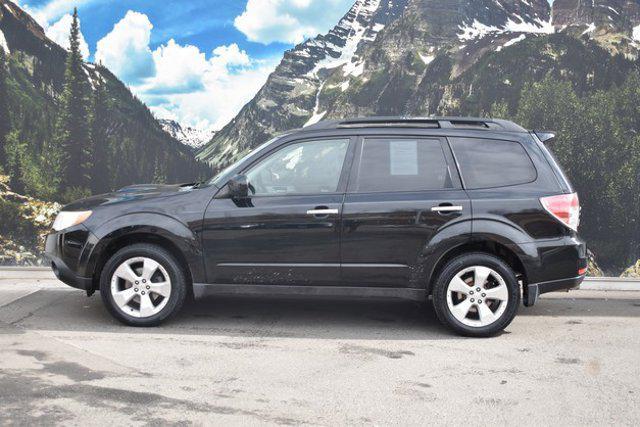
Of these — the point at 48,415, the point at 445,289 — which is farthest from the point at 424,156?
the point at 48,415

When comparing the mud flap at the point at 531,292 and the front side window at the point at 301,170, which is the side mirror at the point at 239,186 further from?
the mud flap at the point at 531,292

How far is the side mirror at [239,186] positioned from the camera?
5020 mm

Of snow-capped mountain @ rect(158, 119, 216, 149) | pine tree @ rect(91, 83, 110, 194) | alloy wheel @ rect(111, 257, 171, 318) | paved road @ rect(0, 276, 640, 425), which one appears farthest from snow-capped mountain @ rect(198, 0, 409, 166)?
alloy wheel @ rect(111, 257, 171, 318)

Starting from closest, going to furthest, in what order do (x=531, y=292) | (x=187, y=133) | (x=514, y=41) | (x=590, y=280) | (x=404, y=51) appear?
(x=531, y=292), (x=590, y=280), (x=187, y=133), (x=404, y=51), (x=514, y=41)

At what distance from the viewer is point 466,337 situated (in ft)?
16.7

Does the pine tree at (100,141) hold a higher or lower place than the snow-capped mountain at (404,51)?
lower

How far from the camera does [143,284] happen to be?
5.14 meters

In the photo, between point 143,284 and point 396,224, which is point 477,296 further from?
point 143,284

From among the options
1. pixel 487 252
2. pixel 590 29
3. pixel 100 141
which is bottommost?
pixel 487 252

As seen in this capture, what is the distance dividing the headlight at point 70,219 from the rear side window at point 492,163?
319 cm

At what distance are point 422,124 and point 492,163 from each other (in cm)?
68

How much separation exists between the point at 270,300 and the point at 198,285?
4.40ft

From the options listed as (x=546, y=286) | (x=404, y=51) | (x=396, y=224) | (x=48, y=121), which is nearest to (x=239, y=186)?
(x=396, y=224)

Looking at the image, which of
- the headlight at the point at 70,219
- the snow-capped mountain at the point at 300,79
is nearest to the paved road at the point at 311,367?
the headlight at the point at 70,219
